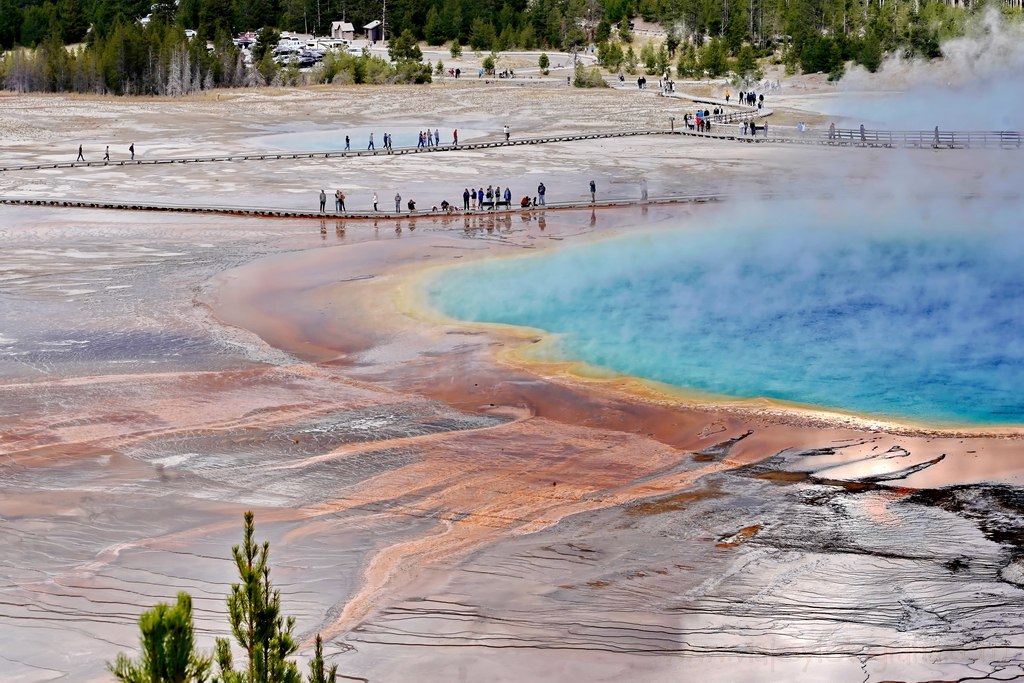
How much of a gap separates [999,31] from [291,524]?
196ft

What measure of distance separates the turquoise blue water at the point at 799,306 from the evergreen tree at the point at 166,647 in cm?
1376

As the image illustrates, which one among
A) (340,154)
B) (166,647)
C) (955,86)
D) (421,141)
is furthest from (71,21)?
(166,647)

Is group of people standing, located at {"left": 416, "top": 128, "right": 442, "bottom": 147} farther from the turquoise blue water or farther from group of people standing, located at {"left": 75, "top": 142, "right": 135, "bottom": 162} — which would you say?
the turquoise blue water

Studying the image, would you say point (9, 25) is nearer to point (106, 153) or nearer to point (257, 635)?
point (106, 153)

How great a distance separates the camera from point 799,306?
→ 2388 cm

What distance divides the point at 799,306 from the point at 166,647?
65.2 feet

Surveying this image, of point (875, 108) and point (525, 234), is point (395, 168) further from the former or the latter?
point (875, 108)

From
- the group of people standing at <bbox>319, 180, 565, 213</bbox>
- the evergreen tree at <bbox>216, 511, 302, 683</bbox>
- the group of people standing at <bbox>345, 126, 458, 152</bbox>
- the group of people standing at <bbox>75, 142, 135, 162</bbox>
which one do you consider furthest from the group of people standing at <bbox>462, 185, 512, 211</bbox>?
the evergreen tree at <bbox>216, 511, 302, 683</bbox>

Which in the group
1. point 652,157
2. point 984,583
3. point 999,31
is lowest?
point 984,583

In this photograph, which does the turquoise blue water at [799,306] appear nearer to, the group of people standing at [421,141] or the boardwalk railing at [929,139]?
the boardwalk railing at [929,139]

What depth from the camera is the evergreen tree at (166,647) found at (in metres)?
5.12

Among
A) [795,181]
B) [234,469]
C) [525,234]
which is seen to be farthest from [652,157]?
[234,469]

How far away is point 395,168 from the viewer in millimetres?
41688

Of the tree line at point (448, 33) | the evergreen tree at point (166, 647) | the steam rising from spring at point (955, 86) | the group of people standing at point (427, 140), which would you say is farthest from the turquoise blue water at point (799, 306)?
the tree line at point (448, 33)
